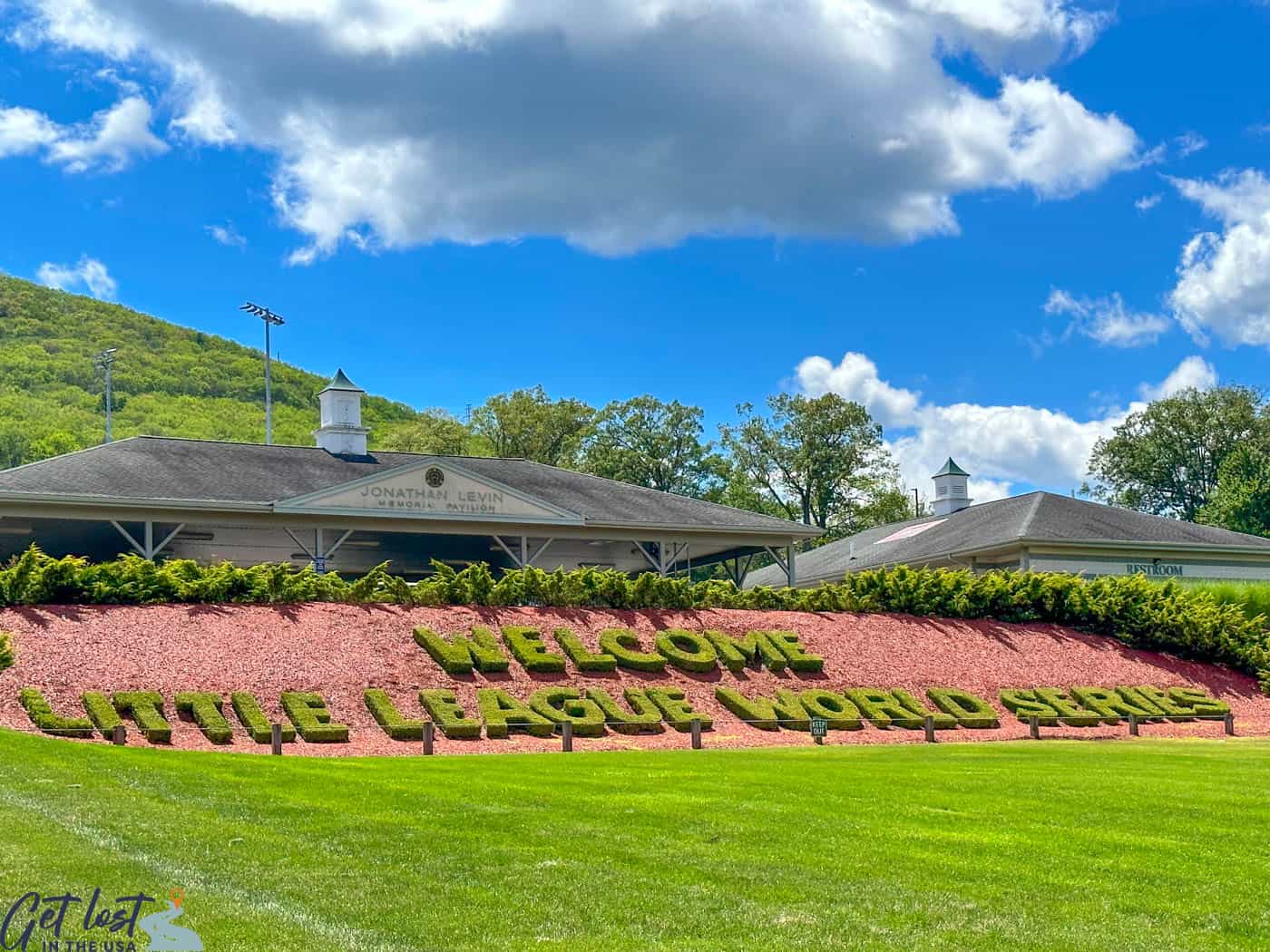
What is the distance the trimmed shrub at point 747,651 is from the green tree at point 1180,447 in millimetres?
52200

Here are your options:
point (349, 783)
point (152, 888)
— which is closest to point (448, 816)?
point (349, 783)

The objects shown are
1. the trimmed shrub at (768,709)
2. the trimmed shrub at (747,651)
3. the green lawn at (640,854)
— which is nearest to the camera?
the green lawn at (640,854)

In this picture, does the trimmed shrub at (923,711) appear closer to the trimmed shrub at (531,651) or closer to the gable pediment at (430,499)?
the trimmed shrub at (531,651)

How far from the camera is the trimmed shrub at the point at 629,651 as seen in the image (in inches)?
1013

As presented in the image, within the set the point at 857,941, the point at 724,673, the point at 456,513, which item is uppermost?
the point at 456,513

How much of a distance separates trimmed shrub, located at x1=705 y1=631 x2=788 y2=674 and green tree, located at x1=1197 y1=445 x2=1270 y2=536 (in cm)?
4264

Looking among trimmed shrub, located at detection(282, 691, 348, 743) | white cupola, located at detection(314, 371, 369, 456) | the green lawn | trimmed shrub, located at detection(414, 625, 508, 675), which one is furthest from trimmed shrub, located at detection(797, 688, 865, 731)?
white cupola, located at detection(314, 371, 369, 456)

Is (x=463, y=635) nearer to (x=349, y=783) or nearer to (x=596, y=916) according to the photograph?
(x=349, y=783)

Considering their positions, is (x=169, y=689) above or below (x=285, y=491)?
below

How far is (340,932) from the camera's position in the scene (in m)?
7.96

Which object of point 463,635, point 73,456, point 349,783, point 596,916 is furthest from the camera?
point 73,456

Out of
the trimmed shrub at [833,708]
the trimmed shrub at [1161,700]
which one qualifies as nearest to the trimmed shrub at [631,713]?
the trimmed shrub at [833,708]

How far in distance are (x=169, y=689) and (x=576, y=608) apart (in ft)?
30.7

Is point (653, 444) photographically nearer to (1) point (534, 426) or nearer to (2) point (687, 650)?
(1) point (534, 426)
